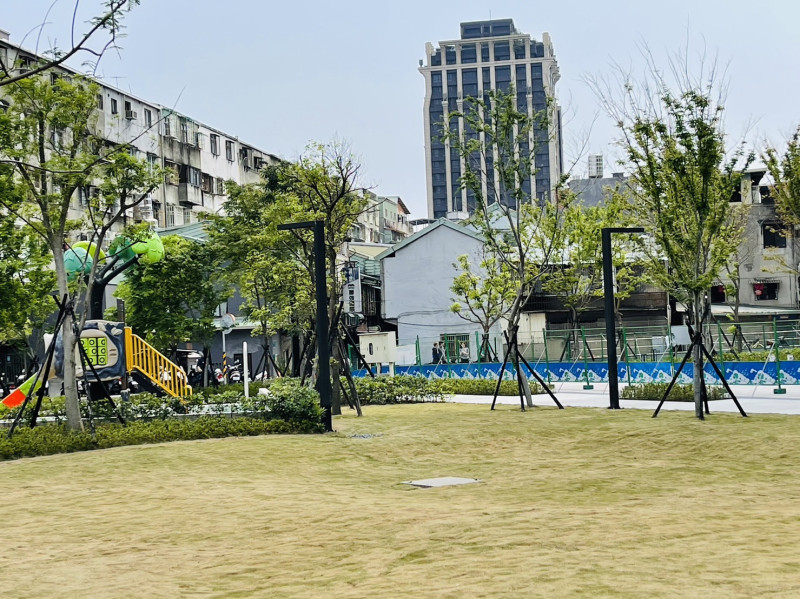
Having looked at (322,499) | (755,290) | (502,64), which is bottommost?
(322,499)

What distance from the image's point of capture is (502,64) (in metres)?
147

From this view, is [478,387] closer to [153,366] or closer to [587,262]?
[153,366]

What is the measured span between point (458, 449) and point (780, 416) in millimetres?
6985

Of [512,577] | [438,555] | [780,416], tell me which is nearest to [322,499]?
[438,555]

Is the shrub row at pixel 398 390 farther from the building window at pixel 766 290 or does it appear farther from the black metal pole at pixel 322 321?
the building window at pixel 766 290

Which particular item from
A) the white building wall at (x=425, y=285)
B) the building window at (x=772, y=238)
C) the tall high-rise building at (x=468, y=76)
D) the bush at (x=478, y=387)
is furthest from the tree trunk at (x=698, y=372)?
the tall high-rise building at (x=468, y=76)

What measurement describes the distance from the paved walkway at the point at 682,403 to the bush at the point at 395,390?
113 cm

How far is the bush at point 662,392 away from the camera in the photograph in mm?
27312

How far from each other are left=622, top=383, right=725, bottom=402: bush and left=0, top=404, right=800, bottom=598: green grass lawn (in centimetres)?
706

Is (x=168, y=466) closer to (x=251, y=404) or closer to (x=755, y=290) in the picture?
(x=251, y=404)

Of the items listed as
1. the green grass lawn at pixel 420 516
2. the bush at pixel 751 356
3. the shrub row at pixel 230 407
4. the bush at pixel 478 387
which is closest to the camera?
the green grass lawn at pixel 420 516

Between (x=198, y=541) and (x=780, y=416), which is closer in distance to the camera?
(x=198, y=541)

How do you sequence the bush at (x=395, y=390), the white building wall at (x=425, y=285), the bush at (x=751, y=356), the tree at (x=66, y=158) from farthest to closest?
1. the white building wall at (x=425, y=285)
2. the bush at (x=751, y=356)
3. the bush at (x=395, y=390)
4. the tree at (x=66, y=158)

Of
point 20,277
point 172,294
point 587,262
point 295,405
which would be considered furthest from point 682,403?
point 587,262
